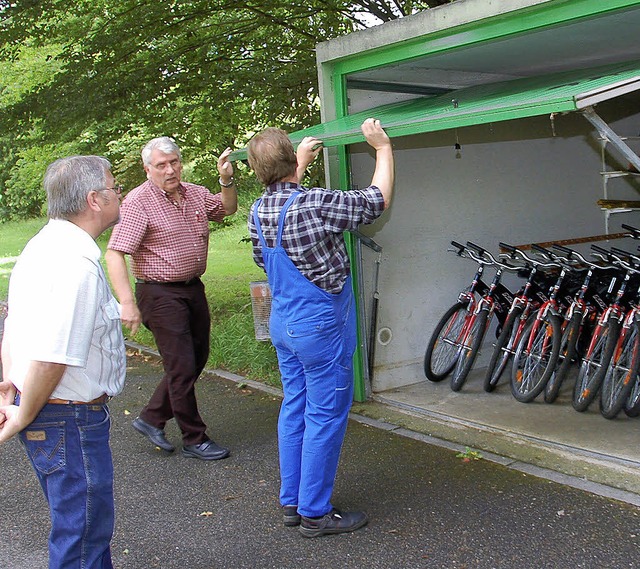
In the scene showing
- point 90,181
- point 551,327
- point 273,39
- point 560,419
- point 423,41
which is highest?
point 273,39

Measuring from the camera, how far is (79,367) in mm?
2646

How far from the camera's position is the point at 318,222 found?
3.62 meters

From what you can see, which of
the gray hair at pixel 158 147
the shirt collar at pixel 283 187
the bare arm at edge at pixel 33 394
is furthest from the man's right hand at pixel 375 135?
the bare arm at edge at pixel 33 394

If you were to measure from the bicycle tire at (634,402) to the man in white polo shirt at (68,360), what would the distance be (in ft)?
12.8

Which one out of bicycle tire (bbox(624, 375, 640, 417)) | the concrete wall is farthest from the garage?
bicycle tire (bbox(624, 375, 640, 417))

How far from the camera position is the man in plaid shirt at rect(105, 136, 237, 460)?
4840mm

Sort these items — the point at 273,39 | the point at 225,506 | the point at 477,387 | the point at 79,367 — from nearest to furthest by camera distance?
the point at 79,367
the point at 225,506
the point at 477,387
the point at 273,39

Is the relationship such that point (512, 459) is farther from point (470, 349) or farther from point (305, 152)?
point (305, 152)

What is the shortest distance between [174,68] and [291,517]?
21.0ft

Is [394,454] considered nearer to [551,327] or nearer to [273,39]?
[551,327]

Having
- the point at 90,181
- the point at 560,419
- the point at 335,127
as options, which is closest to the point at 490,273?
the point at 560,419

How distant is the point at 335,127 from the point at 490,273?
2550mm

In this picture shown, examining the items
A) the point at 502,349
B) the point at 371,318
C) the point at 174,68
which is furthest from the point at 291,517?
the point at 174,68

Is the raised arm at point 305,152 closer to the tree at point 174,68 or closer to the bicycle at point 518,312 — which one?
the bicycle at point 518,312
